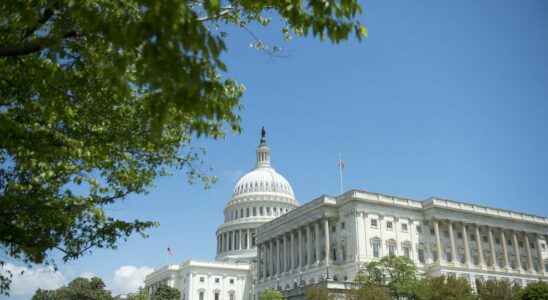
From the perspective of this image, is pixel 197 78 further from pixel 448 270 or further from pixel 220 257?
pixel 220 257

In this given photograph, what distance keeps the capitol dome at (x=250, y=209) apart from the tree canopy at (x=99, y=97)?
12364 cm

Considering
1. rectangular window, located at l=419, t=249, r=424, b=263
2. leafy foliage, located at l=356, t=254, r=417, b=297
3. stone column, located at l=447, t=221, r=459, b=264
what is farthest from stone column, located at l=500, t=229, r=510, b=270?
leafy foliage, located at l=356, t=254, r=417, b=297

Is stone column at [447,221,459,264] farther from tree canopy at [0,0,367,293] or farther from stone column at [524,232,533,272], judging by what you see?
tree canopy at [0,0,367,293]

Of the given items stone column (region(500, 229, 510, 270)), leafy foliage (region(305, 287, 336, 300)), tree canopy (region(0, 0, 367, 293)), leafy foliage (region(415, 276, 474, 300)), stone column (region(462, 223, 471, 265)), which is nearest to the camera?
tree canopy (region(0, 0, 367, 293))

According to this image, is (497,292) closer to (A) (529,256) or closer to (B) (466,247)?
(B) (466,247)

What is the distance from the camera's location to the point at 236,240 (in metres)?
150

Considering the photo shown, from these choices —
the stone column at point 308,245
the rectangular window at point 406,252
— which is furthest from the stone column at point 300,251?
the rectangular window at point 406,252

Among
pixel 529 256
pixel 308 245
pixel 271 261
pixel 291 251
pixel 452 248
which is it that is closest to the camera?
pixel 452 248

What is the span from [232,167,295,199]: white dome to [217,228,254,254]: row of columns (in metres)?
13.2

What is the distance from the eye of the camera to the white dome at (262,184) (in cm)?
15684

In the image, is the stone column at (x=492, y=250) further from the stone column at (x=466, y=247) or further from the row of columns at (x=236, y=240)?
the row of columns at (x=236, y=240)

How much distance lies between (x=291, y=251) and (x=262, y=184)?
57274mm

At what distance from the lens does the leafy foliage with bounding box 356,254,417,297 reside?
68675mm

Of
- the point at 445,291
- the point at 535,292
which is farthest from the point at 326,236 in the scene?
the point at 535,292
